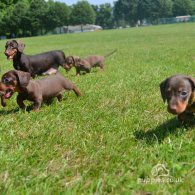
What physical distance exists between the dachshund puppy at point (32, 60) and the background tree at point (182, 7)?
409ft

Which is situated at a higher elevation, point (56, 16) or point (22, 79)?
point (56, 16)

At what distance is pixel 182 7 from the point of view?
13125 cm

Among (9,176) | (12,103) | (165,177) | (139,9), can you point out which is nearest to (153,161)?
(165,177)

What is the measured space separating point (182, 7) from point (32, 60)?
127949 millimetres

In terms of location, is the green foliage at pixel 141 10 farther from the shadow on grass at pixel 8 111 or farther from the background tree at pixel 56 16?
the shadow on grass at pixel 8 111

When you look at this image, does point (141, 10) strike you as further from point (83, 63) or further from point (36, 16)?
point (83, 63)

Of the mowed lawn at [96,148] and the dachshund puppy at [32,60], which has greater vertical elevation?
the dachshund puppy at [32,60]

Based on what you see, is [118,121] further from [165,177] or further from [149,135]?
[165,177]

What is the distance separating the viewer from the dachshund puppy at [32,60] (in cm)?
930

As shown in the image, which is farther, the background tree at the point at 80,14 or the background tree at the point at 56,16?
the background tree at the point at 80,14

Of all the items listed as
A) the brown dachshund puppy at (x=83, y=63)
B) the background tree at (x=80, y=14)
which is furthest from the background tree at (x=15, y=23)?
the brown dachshund puppy at (x=83, y=63)

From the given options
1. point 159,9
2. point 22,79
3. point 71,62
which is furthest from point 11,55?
point 159,9

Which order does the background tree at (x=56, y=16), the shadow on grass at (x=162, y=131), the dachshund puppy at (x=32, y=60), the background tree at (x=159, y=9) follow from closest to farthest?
the shadow on grass at (x=162, y=131) < the dachshund puppy at (x=32, y=60) < the background tree at (x=56, y=16) < the background tree at (x=159, y=9)

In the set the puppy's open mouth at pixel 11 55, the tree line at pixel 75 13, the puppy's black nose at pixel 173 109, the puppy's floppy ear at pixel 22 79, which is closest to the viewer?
the puppy's black nose at pixel 173 109
